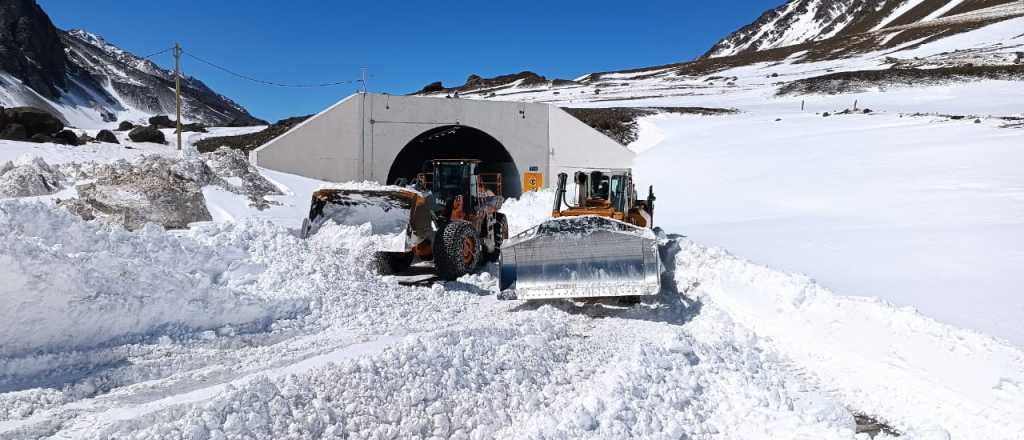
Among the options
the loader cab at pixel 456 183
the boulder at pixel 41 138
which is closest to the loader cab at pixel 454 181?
the loader cab at pixel 456 183

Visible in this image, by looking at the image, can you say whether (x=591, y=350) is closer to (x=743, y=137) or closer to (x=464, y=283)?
(x=464, y=283)

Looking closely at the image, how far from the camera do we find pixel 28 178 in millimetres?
12641

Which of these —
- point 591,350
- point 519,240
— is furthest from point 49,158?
point 591,350

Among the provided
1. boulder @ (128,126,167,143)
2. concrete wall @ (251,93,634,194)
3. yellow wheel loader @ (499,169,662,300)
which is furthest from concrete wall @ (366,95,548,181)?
boulder @ (128,126,167,143)

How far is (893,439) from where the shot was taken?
15.4 ft

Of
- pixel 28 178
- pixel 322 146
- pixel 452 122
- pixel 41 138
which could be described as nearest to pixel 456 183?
pixel 28 178

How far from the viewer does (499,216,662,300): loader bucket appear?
8.38m

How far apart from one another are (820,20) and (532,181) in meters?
139

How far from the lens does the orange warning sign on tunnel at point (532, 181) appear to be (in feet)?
74.7

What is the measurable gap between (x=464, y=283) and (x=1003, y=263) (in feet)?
22.2

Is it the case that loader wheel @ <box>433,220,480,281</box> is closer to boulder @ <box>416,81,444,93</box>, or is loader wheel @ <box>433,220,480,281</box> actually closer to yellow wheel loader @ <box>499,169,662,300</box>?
yellow wheel loader @ <box>499,169,662,300</box>

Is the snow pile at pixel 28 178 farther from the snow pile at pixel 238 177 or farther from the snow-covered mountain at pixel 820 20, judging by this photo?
the snow-covered mountain at pixel 820 20

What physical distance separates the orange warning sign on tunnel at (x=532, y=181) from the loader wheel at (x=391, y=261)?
1235 centimetres

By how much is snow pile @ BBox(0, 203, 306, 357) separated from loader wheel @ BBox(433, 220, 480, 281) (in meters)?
2.58
